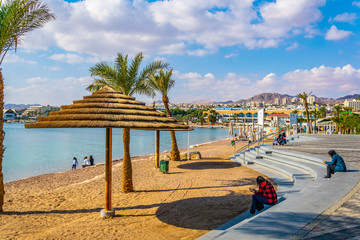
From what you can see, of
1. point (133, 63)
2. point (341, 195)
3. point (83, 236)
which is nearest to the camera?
point (83, 236)

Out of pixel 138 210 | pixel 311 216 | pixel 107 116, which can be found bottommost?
pixel 138 210

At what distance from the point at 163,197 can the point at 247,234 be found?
15.4ft

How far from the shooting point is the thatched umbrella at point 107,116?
5.91 metres

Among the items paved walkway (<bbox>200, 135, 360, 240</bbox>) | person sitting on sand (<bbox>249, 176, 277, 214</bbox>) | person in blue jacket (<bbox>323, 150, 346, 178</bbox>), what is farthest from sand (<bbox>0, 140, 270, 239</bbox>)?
person in blue jacket (<bbox>323, 150, 346, 178</bbox>)

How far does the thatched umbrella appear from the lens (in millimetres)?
5910

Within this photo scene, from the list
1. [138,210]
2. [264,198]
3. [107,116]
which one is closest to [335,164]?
[264,198]

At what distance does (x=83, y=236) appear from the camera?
5.47 m

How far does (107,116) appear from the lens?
608 cm

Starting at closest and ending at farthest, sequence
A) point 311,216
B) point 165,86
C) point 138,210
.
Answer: point 311,216 < point 138,210 < point 165,86

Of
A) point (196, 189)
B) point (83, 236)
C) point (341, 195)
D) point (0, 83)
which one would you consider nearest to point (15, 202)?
point (0, 83)

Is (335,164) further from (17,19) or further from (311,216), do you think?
(17,19)

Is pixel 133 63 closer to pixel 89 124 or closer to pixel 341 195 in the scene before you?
pixel 89 124

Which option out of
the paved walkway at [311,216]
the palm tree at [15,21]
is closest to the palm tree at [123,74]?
the palm tree at [15,21]

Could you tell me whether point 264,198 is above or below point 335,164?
below
